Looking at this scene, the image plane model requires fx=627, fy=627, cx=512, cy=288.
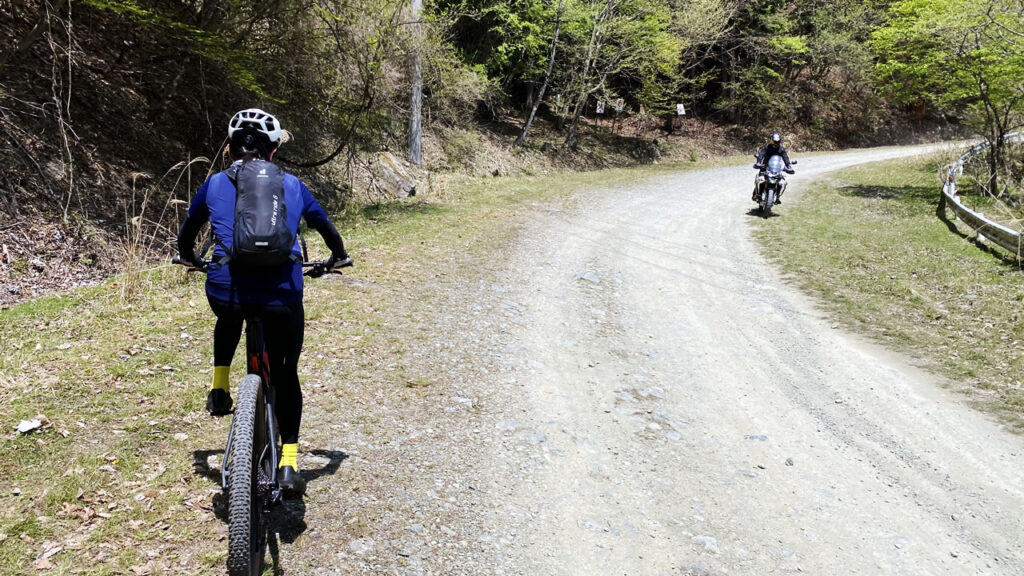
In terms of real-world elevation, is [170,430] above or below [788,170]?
below

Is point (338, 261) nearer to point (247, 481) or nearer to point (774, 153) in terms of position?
point (247, 481)

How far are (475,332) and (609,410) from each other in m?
2.41

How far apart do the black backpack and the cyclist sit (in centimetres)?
9

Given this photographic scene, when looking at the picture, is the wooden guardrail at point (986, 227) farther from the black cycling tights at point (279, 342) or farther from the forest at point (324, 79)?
the black cycling tights at point (279, 342)

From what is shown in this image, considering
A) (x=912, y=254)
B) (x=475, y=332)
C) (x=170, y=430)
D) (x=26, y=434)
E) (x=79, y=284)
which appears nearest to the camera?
(x=26, y=434)

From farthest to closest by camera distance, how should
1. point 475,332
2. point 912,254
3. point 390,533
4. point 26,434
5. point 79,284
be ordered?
point 912,254 → point 79,284 → point 475,332 → point 26,434 → point 390,533

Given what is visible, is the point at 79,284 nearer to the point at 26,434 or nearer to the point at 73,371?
the point at 73,371

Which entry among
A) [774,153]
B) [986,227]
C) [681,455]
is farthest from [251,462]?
[774,153]

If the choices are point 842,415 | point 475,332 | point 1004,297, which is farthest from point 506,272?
point 1004,297

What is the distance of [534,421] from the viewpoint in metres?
5.56

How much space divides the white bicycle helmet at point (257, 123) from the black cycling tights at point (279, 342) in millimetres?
910

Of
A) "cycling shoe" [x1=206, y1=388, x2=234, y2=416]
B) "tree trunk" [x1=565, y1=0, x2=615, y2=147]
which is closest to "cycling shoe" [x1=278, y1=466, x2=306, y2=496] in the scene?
"cycling shoe" [x1=206, y1=388, x2=234, y2=416]

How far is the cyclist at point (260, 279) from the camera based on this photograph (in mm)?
3254

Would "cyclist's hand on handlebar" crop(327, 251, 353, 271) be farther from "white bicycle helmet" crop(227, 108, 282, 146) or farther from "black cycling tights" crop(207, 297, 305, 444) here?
"white bicycle helmet" crop(227, 108, 282, 146)
